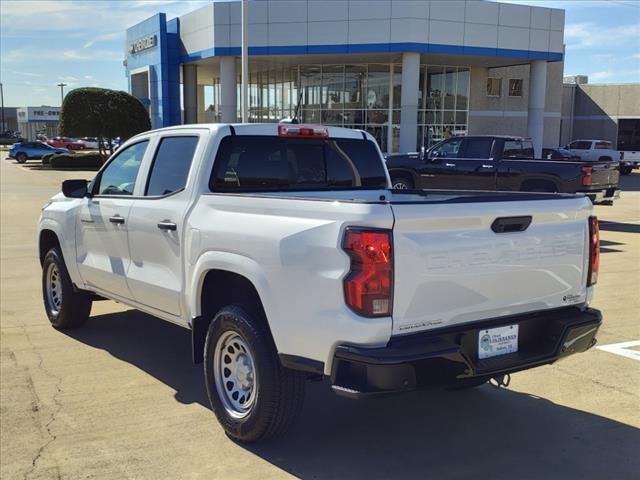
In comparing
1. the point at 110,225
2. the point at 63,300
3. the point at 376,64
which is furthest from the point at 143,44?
the point at 110,225

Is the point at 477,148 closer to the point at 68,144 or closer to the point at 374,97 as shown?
the point at 374,97

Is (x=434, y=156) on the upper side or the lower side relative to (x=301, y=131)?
lower

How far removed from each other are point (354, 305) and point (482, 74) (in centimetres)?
3594

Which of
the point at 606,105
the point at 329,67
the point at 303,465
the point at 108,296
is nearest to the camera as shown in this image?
the point at 303,465

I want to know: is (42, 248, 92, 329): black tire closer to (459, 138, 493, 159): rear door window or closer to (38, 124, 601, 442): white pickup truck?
(38, 124, 601, 442): white pickup truck

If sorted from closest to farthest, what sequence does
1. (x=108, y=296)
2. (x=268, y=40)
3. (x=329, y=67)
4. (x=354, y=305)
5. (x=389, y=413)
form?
(x=354, y=305), (x=389, y=413), (x=108, y=296), (x=268, y=40), (x=329, y=67)

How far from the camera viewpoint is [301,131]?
16.6 ft

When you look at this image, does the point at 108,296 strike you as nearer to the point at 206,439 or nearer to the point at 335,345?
the point at 206,439

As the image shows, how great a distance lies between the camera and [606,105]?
4931 cm

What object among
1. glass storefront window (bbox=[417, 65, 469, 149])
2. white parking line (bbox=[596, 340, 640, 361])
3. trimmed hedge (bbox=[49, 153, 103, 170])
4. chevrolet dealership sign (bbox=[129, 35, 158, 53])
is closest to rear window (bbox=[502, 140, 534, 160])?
white parking line (bbox=[596, 340, 640, 361])

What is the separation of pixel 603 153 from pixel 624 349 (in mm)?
32675

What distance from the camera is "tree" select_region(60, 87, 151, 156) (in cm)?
3766

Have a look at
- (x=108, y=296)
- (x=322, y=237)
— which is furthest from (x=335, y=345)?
(x=108, y=296)

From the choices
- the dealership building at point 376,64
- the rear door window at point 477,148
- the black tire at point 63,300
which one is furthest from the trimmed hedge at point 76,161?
the black tire at point 63,300
